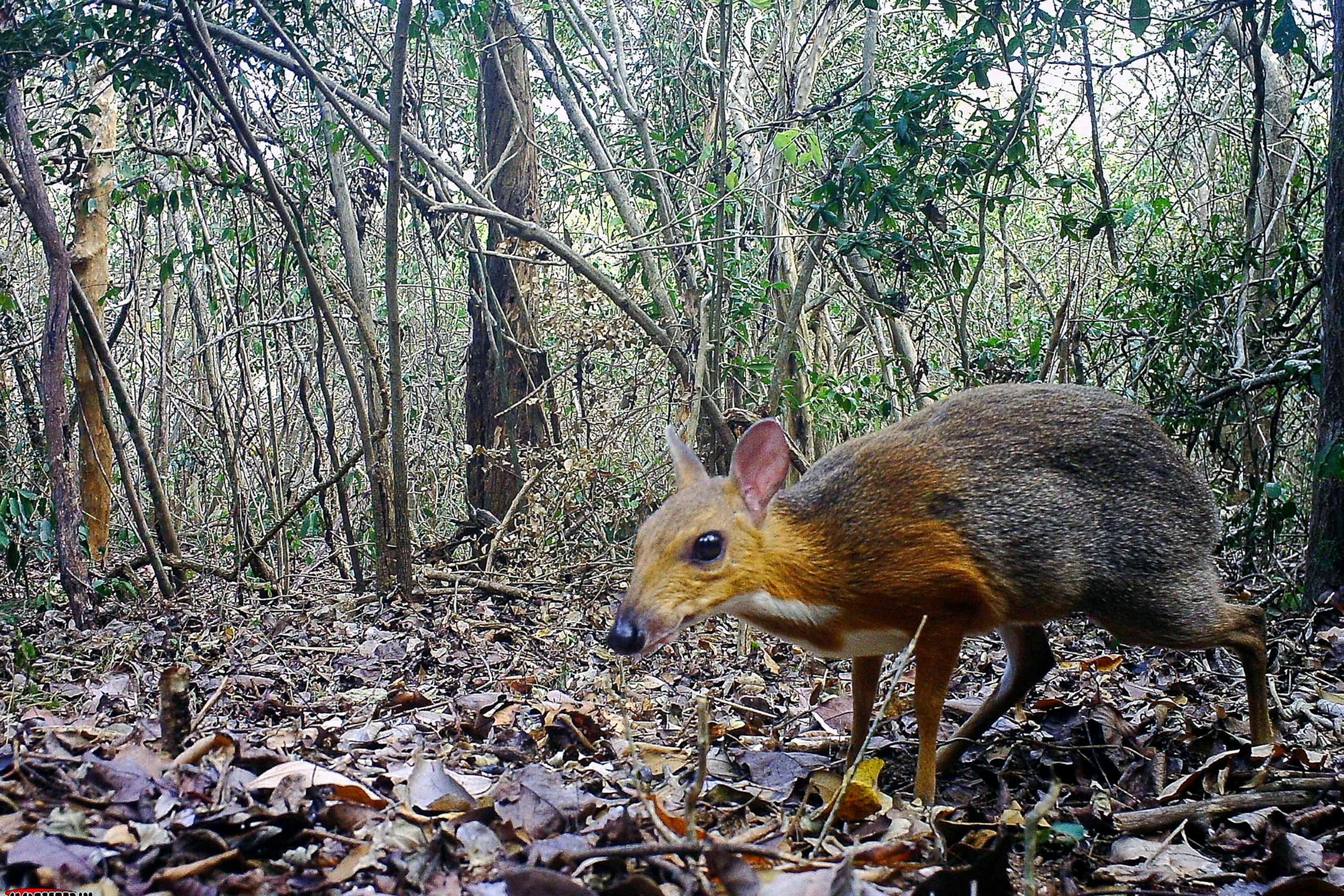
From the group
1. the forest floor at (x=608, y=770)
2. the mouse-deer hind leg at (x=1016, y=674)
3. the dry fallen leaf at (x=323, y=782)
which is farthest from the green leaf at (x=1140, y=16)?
the dry fallen leaf at (x=323, y=782)

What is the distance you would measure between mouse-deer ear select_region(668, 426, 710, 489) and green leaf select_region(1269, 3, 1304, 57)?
13.8 ft

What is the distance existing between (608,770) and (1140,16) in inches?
182

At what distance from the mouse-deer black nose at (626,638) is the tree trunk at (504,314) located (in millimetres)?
4900

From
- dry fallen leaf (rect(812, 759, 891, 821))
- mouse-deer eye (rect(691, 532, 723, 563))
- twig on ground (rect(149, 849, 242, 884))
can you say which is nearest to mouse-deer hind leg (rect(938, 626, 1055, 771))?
dry fallen leaf (rect(812, 759, 891, 821))

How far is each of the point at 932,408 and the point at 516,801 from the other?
2166 millimetres

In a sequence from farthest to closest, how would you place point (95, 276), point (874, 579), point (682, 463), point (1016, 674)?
point (95, 276) < point (1016, 674) < point (682, 463) < point (874, 579)

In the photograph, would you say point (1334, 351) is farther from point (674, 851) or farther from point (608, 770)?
point (674, 851)

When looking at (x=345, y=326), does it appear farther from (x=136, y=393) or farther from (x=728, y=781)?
(x=728, y=781)

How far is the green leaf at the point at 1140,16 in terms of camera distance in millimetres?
5559

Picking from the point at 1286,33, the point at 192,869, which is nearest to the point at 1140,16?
the point at 1286,33

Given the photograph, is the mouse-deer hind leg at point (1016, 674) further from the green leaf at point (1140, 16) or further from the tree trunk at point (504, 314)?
the tree trunk at point (504, 314)

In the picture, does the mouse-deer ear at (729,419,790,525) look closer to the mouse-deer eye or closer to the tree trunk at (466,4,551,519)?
the mouse-deer eye

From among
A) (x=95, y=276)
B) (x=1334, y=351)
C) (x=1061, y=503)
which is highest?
(x=95, y=276)

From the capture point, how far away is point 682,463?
402 centimetres
